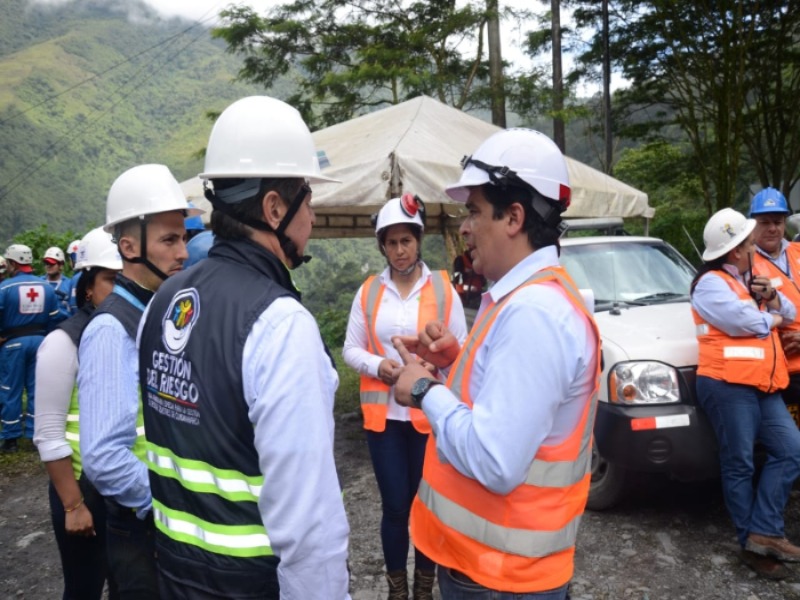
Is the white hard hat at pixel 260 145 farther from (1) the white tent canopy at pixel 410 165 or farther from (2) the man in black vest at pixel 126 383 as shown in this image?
(1) the white tent canopy at pixel 410 165

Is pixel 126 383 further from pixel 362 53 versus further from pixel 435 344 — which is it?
pixel 362 53

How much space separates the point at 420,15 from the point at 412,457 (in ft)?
46.3

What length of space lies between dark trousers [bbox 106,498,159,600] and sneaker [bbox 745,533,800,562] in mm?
3376

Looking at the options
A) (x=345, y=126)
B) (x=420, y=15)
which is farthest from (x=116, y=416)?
(x=420, y=15)

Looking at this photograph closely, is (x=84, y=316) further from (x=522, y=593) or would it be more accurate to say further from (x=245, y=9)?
(x=245, y=9)

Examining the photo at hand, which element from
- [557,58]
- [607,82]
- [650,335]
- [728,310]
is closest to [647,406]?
[650,335]

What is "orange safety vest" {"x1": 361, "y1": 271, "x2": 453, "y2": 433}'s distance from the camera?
3.57m

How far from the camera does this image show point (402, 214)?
380 centimetres

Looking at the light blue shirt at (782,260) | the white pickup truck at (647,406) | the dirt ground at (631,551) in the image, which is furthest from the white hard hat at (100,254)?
the light blue shirt at (782,260)

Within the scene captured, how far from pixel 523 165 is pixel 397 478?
213 cm

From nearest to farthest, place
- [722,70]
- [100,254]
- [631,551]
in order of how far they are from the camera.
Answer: [100,254] → [631,551] → [722,70]

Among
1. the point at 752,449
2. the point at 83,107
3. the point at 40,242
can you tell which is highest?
the point at 83,107

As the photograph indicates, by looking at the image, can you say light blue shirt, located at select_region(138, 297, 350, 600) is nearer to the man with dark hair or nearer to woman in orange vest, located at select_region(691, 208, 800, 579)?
the man with dark hair

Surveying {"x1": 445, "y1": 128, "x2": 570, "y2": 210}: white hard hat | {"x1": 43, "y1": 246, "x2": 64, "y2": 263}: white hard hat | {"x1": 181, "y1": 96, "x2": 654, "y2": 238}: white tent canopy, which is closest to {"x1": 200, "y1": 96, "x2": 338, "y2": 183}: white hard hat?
{"x1": 445, "y1": 128, "x2": 570, "y2": 210}: white hard hat
